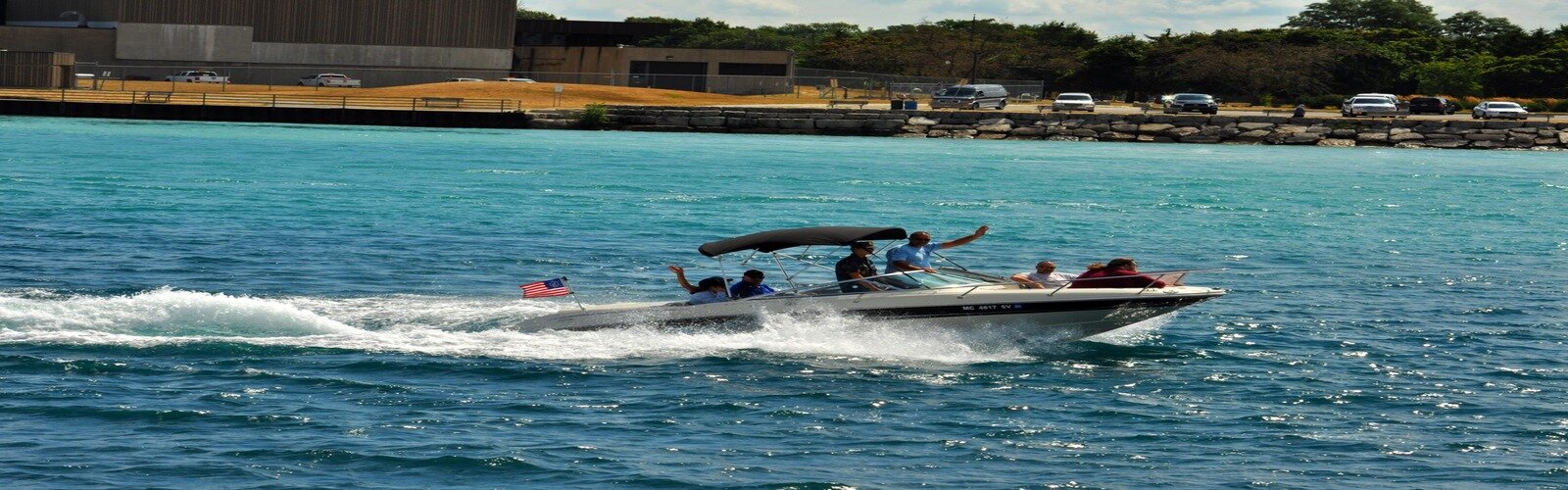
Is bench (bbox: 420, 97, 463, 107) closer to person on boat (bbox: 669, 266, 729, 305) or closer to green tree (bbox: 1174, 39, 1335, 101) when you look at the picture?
green tree (bbox: 1174, 39, 1335, 101)

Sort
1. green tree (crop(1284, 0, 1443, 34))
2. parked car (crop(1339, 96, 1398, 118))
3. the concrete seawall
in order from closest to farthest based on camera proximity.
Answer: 1. the concrete seawall
2. parked car (crop(1339, 96, 1398, 118))
3. green tree (crop(1284, 0, 1443, 34))

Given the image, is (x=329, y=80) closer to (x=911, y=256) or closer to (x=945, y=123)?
(x=945, y=123)

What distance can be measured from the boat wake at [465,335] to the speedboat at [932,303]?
0.15 metres

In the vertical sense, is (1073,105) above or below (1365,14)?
below

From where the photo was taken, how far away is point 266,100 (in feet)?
297

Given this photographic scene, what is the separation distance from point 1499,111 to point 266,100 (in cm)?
6494

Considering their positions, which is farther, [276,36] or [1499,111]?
[276,36]

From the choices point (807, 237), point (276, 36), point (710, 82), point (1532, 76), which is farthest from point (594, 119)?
point (807, 237)

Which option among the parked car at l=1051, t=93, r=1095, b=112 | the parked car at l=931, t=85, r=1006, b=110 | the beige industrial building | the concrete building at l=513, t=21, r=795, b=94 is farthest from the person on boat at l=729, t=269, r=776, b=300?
the beige industrial building

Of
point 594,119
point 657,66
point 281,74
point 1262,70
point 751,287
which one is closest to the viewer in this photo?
point 751,287

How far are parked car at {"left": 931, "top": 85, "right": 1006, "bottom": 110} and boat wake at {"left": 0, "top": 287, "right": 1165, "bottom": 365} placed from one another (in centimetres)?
7058

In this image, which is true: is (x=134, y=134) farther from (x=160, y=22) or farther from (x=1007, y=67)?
(x=1007, y=67)

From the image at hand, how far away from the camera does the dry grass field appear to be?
9569cm

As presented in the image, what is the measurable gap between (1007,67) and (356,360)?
110597mm
